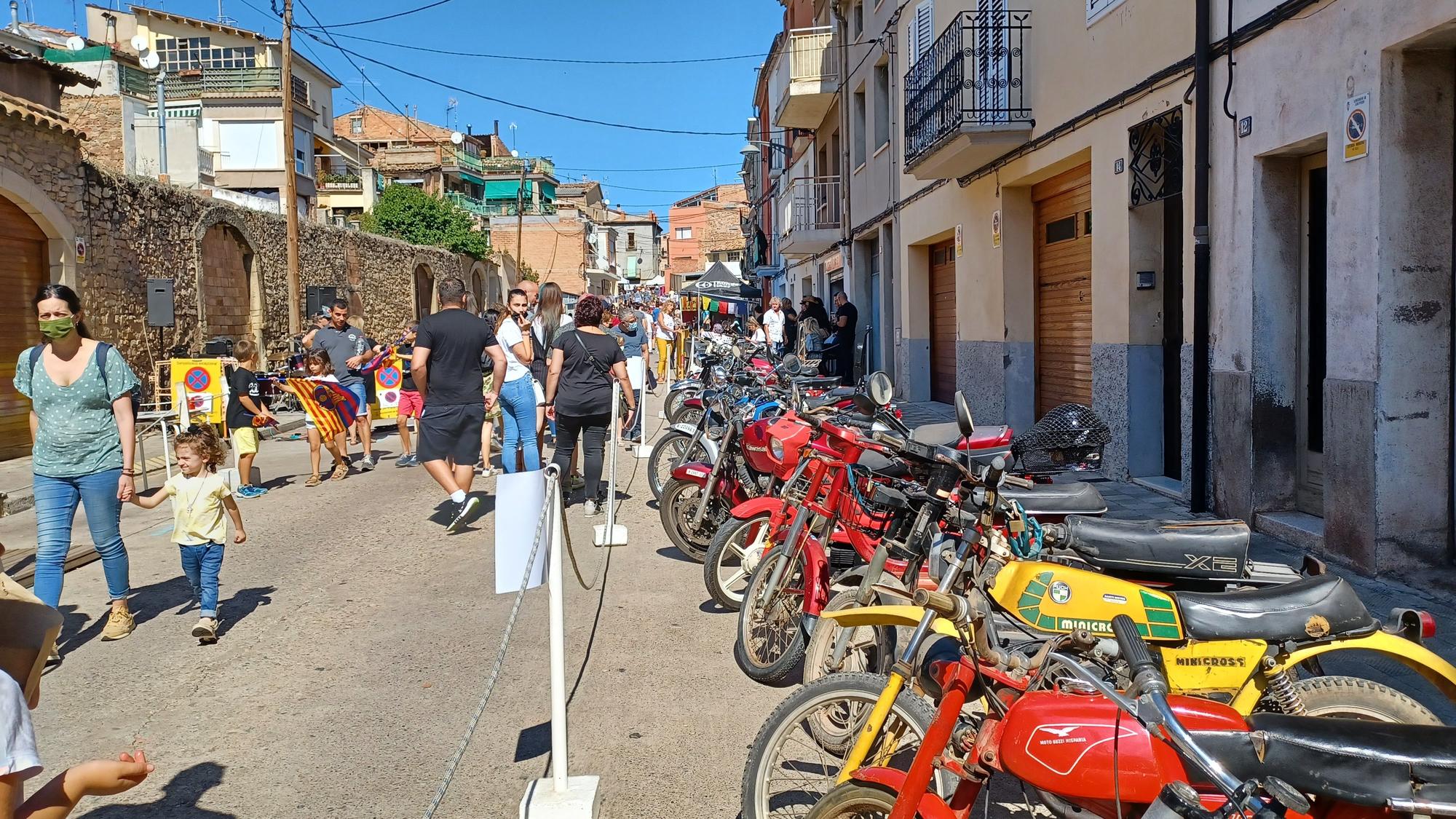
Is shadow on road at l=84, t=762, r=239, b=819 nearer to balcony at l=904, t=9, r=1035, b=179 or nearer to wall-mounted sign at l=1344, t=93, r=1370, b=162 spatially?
wall-mounted sign at l=1344, t=93, r=1370, b=162

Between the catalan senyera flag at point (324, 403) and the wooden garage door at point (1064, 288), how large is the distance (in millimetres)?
7755

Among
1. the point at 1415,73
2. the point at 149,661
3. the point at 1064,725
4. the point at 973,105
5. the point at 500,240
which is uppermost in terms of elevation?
the point at 500,240

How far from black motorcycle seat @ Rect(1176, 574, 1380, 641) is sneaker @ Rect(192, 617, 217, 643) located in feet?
15.8

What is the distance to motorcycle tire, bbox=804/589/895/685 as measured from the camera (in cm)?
405

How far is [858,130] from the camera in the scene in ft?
75.4

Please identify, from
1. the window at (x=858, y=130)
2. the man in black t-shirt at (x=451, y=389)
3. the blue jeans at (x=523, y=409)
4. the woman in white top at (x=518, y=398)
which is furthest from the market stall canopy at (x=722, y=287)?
the man in black t-shirt at (x=451, y=389)

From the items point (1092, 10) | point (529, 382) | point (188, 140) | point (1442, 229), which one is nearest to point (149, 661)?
point (529, 382)

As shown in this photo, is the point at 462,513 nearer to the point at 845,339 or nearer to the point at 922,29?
the point at 845,339

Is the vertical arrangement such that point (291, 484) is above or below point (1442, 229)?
below

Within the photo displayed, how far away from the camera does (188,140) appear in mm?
37062

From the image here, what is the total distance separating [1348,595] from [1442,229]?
12.8 feet

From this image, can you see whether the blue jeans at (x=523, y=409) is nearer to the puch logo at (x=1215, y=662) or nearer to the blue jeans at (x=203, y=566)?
the blue jeans at (x=203, y=566)

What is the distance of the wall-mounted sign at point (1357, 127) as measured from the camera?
6.04m

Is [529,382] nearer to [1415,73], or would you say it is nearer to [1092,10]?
[1092,10]
